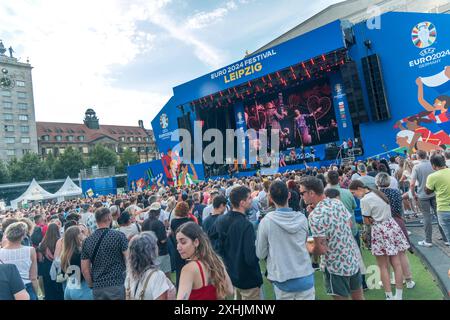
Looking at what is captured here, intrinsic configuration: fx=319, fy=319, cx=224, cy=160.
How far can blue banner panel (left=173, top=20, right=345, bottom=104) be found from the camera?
15656 mm

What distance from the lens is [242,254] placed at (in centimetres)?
311

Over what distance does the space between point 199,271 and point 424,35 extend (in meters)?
15.6

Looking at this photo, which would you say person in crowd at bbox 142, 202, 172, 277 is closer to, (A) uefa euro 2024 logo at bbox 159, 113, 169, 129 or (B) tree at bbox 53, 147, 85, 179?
(A) uefa euro 2024 logo at bbox 159, 113, 169, 129

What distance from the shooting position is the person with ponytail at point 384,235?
3869mm

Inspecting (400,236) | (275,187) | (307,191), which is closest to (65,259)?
(275,187)

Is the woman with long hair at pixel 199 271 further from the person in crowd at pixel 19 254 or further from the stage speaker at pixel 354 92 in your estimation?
the stage speaker at pixel 354 92

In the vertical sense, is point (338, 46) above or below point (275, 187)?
above

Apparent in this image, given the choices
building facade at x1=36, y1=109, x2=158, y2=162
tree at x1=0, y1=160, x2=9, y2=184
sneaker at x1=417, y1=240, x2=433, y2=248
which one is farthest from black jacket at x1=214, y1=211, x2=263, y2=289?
building facade at x1=36, y1=109, x2=158, y2=162

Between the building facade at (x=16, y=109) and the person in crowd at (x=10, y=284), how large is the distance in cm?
6469

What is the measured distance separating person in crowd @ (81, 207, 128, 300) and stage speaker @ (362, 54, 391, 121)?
14.5 metres

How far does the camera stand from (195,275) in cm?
233

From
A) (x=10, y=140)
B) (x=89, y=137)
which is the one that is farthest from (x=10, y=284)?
(x=89, y=137)
